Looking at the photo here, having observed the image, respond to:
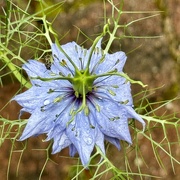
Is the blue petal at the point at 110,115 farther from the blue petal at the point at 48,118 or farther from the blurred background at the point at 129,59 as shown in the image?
the blurred background at the point at 129,59

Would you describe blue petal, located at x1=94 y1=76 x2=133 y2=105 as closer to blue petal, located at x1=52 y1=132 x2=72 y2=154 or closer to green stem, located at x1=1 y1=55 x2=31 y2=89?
blue petal, located at x1=52 y1=132 x2=72 y2=154

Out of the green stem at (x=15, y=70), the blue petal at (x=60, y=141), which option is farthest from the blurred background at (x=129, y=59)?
the blue petal at (x=60, y=141)

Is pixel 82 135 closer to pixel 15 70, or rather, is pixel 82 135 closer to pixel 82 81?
pixel 82 81

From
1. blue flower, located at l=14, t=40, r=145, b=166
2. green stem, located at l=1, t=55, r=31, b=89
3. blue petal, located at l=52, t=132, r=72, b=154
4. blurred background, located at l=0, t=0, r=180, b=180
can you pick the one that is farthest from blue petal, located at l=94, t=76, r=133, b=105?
blurred background, located at l=0, t=0, r=180, b=180

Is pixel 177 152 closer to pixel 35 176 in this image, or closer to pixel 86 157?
pixel 35 176

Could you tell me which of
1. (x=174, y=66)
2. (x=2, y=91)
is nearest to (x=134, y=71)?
(x=174, y=66)

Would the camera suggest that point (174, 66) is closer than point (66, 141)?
No
